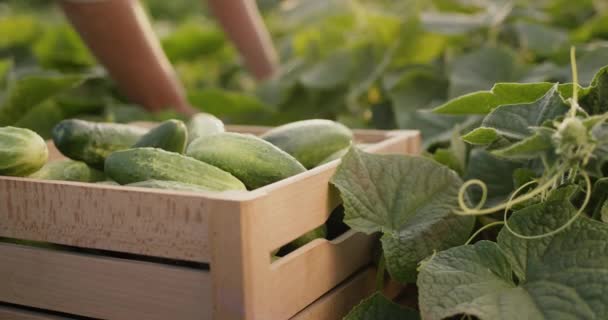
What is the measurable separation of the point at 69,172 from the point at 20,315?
0.18 meters

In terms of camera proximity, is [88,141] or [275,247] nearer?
[275,247]

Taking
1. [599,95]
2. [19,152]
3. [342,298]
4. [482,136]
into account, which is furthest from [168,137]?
[599,95]

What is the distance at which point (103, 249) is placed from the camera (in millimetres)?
849

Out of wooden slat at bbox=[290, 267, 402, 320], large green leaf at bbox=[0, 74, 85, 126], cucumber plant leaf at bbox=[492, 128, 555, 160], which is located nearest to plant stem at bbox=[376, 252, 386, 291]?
wooden slat at bbox=[290, 267, 402, 320]

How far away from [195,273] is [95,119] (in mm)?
873

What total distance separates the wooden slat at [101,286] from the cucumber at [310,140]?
269 mm

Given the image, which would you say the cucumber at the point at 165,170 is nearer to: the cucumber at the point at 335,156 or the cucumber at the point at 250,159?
the cucumber at the point at 250,159

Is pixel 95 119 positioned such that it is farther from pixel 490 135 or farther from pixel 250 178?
pixel 490 135

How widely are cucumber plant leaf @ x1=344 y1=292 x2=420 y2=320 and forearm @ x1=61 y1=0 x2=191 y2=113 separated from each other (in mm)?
813

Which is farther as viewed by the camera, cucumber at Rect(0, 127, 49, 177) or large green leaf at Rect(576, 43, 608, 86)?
large green leaf at Rect(576, 43, 608, 86)

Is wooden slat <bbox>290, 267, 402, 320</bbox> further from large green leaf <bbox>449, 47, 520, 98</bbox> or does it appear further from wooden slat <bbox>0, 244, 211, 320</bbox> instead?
large green leaf <bbox>449, 47, 520, 98</bbox>

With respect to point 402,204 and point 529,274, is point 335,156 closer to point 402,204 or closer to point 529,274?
point 402,204

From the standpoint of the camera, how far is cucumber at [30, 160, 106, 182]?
0.97 metres

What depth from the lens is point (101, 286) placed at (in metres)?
0.85
